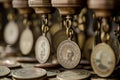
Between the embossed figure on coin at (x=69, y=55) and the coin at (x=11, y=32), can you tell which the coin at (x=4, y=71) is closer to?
the embossed figure on coin at (x=69, y=55)

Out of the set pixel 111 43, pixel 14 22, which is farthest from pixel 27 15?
pixel 111 43

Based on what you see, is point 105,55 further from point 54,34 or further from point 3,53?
point 3,53

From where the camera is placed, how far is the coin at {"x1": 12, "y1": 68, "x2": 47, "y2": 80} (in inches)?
32.1

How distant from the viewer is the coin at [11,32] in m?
1.27

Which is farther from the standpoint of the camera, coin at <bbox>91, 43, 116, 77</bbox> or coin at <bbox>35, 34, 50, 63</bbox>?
coin at <bbox>35, 34, 50, 63</bbox>

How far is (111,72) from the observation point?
2.65 ft

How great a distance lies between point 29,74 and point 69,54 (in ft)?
0.47

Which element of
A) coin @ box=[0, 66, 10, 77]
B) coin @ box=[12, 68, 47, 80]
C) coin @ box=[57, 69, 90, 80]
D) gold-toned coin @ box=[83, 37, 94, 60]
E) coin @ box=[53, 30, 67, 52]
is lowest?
coin @ box=[57, 69, 90, 80]

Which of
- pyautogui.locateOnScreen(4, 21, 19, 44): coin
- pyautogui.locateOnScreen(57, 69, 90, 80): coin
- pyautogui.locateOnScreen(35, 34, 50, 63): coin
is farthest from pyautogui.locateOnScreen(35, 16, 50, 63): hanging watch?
pyautogui.locateOnScreen(4, 21, 19, 44): coin

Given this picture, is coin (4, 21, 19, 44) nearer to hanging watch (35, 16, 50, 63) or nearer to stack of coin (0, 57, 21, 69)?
stack of coin (0, 57, 21, 69)

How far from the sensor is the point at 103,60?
823 mm

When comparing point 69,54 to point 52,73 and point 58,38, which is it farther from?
point 58,38

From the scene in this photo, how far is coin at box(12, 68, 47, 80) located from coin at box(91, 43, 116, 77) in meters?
0.16

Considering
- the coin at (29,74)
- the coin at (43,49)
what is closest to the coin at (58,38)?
Answer: the coin at (43,49)
